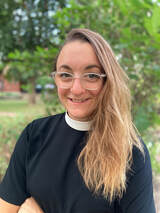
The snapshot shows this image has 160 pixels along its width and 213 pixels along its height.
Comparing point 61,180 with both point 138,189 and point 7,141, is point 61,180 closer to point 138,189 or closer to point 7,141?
point 138,189

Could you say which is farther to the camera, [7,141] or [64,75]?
[7,141]

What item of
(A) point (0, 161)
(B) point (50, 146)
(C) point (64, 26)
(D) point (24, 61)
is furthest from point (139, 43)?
(A) point (0, 161)

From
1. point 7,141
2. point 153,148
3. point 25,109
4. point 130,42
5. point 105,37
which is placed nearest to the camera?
point 130,42

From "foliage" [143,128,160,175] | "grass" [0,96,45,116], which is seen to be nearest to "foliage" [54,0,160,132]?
"foliage" [143,128,160,175]

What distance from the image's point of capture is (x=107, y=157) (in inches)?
49.8

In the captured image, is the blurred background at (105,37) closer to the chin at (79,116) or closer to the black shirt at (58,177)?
the chin at (79,116)

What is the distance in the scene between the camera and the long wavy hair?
1.20m

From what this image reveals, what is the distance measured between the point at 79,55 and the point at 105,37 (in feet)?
5.45

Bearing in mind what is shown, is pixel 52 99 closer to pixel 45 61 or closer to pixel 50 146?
pixel 45 61

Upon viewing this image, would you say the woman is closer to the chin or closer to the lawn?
the chin

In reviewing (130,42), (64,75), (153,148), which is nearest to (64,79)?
(64,75)

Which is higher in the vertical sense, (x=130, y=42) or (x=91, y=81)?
(x=130, y=42)

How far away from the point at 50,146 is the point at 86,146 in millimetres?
249

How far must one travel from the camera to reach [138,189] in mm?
1190
